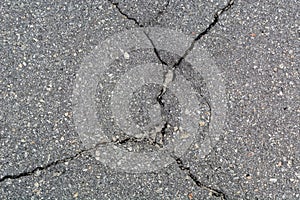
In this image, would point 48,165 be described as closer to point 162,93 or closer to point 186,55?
point 162,93

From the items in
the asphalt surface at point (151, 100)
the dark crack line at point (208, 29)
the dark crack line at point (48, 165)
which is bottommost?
the dark crack line at point (48, 165)

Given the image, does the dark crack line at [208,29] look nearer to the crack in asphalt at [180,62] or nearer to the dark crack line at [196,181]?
the crack in asphalt at [180,62]

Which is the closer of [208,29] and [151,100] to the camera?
[151,100]

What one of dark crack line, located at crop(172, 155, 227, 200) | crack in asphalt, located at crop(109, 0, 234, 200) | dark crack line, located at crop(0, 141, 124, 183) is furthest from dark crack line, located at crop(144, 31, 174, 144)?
dark crack line, located at crop(0, 141, 124, 183)

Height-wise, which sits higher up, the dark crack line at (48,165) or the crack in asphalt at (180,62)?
the crack in asphalt at (180,62)

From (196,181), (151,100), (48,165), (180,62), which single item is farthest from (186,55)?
(48,165)

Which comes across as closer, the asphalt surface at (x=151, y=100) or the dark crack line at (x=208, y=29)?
the asphalt surface at (x=151, y=100)

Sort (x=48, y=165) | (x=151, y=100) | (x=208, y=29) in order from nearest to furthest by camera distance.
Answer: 1. (x=48, y=165)
2. (x=151, y=100)
3. (x=208, y=29)

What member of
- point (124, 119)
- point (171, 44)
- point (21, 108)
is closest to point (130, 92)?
point (124, 119)

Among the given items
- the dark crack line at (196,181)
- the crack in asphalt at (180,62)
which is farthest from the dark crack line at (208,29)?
the dark crack line at (196,181)
